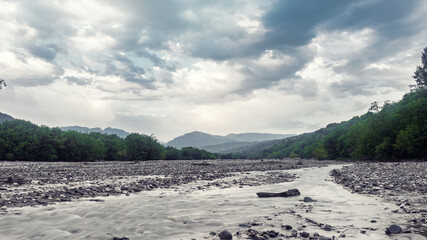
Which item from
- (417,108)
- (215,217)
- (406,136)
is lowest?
(215,217)

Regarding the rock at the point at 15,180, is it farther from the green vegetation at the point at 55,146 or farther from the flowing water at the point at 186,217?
the green vegetation at the point at 55,146

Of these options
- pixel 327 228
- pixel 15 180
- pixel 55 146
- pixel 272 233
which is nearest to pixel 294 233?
pixel 272 233

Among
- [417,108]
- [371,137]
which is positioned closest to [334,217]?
[417,108]

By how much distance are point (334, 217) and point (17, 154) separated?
5649 cm

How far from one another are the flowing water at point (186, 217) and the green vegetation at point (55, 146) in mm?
49030

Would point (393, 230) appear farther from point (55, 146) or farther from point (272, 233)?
point (55, 146)

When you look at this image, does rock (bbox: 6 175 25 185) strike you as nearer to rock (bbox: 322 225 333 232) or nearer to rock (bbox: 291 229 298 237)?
rock (bbox: 291 229 298 237)

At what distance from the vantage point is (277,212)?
8766 millimetres

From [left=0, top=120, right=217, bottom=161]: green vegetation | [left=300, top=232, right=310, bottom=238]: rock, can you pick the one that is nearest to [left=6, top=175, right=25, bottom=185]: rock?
[left=300, top=232, right=310, bottom=238]: rock

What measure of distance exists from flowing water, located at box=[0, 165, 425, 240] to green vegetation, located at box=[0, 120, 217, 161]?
49030 mm

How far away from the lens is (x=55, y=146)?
57.6 m

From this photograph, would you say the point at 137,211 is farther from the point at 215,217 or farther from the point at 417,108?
the point at 417,108

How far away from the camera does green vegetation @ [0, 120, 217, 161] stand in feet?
165

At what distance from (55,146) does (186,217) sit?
58659 millimetres
